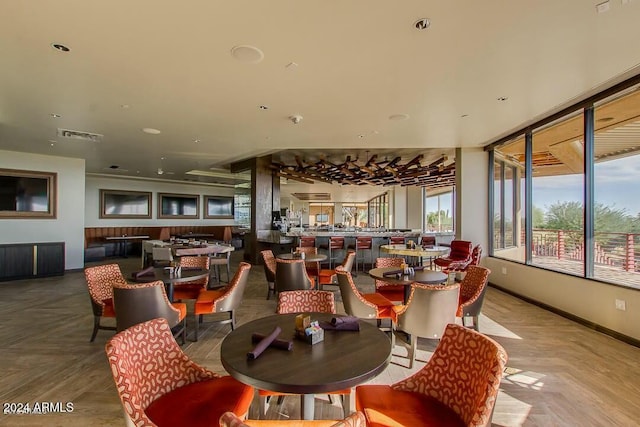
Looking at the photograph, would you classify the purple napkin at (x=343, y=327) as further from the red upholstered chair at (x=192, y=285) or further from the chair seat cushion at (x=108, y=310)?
the red upholstered chair at (x=192, y=285)

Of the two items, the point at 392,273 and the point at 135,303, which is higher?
the point at 392,273

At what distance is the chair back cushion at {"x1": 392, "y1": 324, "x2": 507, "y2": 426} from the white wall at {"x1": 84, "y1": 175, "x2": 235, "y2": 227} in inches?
497

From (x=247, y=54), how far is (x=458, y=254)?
5.74 metres

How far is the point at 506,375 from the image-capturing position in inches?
115

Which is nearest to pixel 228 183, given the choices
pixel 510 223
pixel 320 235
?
pixel 320 235

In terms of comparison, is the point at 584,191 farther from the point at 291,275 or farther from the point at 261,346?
the point at 261,346

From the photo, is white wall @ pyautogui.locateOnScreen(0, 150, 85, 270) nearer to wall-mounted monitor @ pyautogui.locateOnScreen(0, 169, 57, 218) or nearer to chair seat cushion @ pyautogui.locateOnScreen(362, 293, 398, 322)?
wall-mounted monitor @ pyautogui.locateOnScreen(0, 169, 57, 218)

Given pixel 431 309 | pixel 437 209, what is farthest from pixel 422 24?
pixel 437 209

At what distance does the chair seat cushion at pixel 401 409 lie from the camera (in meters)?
1.52

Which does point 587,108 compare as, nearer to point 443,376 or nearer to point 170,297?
point 443,376

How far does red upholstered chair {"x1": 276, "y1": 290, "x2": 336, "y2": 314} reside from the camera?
2525 mm

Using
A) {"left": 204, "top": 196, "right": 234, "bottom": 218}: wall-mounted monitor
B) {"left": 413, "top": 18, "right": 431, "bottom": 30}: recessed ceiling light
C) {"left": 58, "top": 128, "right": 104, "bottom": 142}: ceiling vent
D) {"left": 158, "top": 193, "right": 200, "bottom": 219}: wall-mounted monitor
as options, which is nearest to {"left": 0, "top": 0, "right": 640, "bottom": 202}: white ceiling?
{"left": 413, "top": 18, "right": 431, "bottom": 30}: recessed ceiling light

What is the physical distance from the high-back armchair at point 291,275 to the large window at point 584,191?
4.03 metres

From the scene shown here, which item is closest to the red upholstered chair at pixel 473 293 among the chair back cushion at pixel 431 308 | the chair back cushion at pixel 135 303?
the chair back cushion at pixel 431 308
